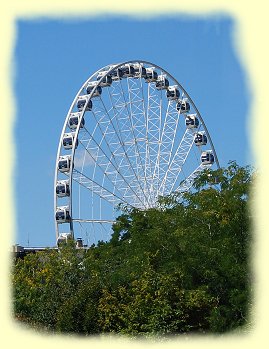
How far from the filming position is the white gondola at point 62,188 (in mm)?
36938

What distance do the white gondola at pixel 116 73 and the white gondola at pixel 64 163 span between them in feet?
18.4

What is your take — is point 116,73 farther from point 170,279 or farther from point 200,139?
point 170,279

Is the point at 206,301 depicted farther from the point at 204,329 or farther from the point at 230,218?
the point at 230,218

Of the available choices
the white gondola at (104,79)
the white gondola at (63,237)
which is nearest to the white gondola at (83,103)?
the white gondola at (104,79)

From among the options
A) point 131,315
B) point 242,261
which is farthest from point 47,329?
point 242,261

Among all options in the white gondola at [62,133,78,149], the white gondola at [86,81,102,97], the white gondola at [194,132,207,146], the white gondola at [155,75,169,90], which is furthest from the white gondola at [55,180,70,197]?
the white gondola at [194,132,207,146]

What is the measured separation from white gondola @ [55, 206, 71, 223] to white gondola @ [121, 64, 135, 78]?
28.0 feet

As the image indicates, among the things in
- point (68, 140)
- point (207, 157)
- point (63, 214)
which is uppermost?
point (207, 157)

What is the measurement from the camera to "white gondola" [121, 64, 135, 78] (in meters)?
41.8

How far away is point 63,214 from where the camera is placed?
121 feet

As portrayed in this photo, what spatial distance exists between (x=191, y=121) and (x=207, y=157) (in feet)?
7.36

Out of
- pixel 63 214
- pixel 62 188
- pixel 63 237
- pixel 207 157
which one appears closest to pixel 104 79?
pixel 62 188

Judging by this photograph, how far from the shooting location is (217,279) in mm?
20953
